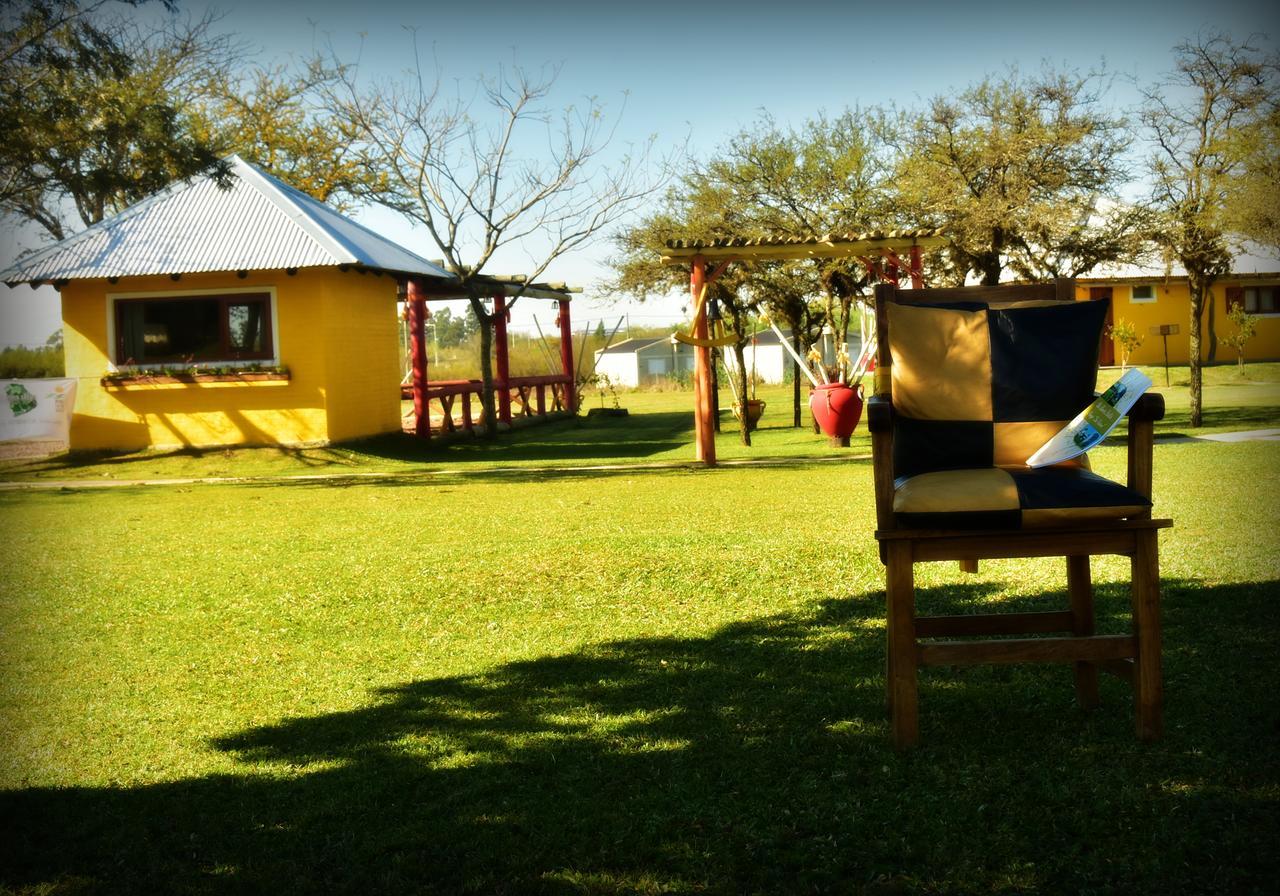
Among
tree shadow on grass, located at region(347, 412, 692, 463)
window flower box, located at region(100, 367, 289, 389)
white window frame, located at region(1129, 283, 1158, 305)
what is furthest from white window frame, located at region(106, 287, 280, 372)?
white window frame, located at region(1129, 283, 1158, 305)

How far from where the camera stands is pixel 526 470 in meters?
14.7

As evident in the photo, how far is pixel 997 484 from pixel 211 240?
16259 millimetres

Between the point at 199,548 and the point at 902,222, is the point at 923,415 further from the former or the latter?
the point at 902,222

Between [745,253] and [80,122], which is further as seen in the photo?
[745,253]

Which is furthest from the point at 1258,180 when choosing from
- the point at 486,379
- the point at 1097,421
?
the point at 1097,421

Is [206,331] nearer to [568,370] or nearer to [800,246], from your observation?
[800,246]

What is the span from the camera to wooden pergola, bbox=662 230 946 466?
536 inches

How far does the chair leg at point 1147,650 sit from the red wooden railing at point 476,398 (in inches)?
676

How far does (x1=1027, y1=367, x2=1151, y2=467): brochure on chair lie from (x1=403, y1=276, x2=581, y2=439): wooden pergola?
1695 cm

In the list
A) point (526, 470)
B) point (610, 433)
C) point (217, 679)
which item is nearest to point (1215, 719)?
point (217, 679)

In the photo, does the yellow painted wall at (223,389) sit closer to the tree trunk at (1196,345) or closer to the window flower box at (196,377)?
the window flower box at (196,377)

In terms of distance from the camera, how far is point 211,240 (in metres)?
17.3

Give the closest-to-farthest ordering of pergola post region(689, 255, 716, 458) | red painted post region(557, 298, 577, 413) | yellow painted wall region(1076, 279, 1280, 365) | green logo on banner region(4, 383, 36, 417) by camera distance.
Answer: pergola post region(689, 255, 716, 458) < green logo on banner region(4, 383, 36, 417) < red painted post region(557, 298, 577, 413) < yellow painted wall region(1076, 279, 1280, 365)

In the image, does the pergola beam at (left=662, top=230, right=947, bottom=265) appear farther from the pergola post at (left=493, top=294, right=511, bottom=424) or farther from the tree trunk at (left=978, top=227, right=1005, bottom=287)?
the pergola post at (left=493, top=294, right=511, bottom=424)
